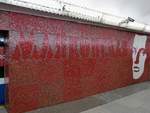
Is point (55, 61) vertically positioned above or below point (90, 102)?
above

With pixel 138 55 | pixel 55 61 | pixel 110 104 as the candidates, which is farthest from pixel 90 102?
pixel 138 55

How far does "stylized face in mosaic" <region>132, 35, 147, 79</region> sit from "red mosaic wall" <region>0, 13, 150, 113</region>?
1503 mm

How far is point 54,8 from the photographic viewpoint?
4941 mm

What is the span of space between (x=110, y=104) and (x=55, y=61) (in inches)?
82.6

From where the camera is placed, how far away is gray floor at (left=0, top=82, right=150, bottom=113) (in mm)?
5207

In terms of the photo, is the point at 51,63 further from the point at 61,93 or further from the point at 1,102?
the point at 1,102

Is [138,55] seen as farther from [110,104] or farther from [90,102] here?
[90,102]

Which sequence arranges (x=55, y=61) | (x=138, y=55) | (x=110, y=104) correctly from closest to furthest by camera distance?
(x=55, y=61), (x=110, y=104), (x=138, y=55)

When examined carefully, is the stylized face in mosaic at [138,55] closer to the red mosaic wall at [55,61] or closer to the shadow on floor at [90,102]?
the shadow on floor at [90,102]

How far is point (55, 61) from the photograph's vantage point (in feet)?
17.6

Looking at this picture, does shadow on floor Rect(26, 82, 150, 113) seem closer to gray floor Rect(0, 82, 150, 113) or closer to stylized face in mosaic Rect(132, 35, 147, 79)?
gray floor Rect(0, 82, 150, 113)

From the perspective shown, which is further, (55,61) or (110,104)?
(110,104)

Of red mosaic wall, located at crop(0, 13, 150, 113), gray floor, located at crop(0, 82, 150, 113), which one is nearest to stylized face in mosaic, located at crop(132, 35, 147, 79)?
red mosaic wall, located at crop(0, 13, 150, 113)

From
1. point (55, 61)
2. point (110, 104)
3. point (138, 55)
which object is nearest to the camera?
point (55, 61)
